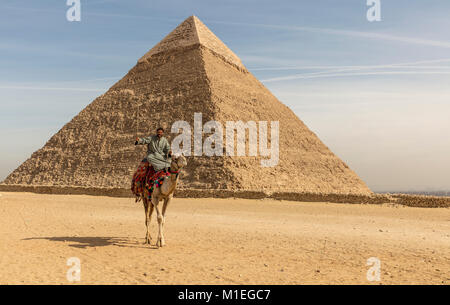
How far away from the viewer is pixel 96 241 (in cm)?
958

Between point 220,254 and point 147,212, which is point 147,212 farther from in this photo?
point 220,254

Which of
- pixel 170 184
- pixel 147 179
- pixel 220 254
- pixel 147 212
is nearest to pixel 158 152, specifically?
pixel 147 179

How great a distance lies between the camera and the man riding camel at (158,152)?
29.4 feet

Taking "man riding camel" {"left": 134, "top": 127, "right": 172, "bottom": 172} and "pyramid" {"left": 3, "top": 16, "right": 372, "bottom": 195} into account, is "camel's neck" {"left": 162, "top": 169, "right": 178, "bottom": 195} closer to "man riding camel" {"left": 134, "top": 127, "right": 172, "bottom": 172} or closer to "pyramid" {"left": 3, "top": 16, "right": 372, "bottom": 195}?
"man riding camel" {"left": 134, "top": 127, "right": 172, "bottom": 172}

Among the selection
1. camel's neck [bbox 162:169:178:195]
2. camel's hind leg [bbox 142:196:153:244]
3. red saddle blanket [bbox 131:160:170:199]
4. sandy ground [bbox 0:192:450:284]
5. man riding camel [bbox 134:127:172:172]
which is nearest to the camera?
sandy ground [bbox 0:192:450:284]

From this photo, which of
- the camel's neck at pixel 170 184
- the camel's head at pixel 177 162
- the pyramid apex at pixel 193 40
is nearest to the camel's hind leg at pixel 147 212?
the camel's neck at pixel 170 184

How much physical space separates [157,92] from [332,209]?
33.5 meters

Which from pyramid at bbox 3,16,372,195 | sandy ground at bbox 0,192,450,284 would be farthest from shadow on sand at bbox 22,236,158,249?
pyramid at bbox 3,16,372,195

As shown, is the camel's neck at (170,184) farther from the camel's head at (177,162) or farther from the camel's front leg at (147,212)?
the camel's front leg at (147,212)

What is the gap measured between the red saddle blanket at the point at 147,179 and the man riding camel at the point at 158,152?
0.18m

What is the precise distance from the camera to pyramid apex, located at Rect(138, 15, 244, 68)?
54.8 metres

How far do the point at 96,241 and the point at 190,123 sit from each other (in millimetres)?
34973

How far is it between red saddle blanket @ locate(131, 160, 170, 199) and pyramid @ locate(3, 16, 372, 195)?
24.3m

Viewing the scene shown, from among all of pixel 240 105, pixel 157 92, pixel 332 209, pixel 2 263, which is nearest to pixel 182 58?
pixel 157 92
